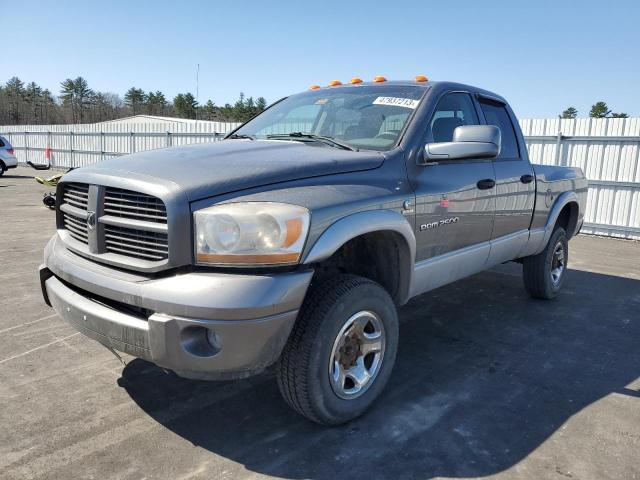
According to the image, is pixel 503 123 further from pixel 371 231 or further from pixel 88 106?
pixel 88 106

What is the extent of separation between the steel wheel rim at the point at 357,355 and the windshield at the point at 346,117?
3.66ft

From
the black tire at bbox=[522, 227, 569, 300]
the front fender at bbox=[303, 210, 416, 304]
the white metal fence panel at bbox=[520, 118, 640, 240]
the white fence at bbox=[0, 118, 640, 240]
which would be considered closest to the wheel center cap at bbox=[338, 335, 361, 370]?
the front fender at bbox=[303, 210, 416, 304]

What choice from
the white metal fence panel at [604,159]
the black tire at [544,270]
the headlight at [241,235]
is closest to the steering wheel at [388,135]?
the headlight at [241,235]

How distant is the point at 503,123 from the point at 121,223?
3.50 metres

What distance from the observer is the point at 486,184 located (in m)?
3.90

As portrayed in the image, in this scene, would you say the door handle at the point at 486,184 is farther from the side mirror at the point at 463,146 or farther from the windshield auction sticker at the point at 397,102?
the windshield auction sticker at the point at 397,102

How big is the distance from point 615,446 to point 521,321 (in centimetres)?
208

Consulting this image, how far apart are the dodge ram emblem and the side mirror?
1.98m

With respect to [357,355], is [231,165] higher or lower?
higher

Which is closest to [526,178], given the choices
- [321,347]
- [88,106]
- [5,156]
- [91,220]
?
[321,347]

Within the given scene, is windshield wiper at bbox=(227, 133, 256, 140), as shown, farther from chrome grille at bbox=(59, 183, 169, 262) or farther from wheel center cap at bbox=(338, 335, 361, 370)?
wheel center cap at bbox=(338, 335, 361, 370)

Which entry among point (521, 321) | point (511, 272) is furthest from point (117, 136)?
point (521, 321)

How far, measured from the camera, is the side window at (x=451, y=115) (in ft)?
11.8

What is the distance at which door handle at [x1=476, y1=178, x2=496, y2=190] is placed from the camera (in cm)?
383
